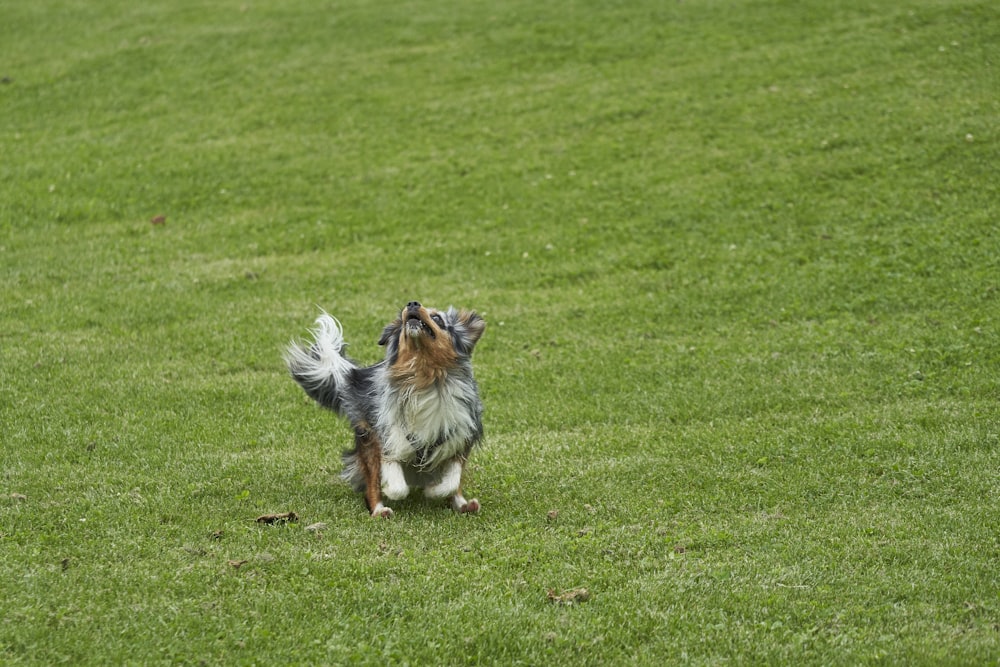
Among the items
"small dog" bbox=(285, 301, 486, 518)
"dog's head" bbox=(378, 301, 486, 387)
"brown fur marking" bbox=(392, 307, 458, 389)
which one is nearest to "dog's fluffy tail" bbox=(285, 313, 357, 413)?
"small dog" bbox=(285, 301, 486, 518)

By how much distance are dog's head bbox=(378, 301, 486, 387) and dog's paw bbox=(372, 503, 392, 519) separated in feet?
3.20

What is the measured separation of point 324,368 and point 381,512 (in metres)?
1.49

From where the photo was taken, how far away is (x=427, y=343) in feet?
27.9

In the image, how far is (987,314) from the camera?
13383mm

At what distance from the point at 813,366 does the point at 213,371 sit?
675 centimetres

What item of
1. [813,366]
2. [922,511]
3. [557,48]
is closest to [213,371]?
[813,366]

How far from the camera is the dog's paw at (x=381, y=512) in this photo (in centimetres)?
846

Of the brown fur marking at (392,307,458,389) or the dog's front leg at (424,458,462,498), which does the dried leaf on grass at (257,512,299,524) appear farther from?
the brown fur marking at (392,307,458,389)

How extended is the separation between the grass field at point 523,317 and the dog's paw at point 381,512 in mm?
170

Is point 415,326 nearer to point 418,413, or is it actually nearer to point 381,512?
point 418,413

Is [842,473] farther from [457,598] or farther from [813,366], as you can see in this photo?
[457,598]

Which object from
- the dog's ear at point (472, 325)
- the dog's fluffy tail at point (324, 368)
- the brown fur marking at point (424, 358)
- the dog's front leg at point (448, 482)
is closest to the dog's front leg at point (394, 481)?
the dog's front leg at point (448, 482)

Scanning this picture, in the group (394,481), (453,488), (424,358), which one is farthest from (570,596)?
(424,358)

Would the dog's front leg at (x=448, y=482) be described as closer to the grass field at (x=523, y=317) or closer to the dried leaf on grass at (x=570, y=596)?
the grass field at (x=523, y=317)
